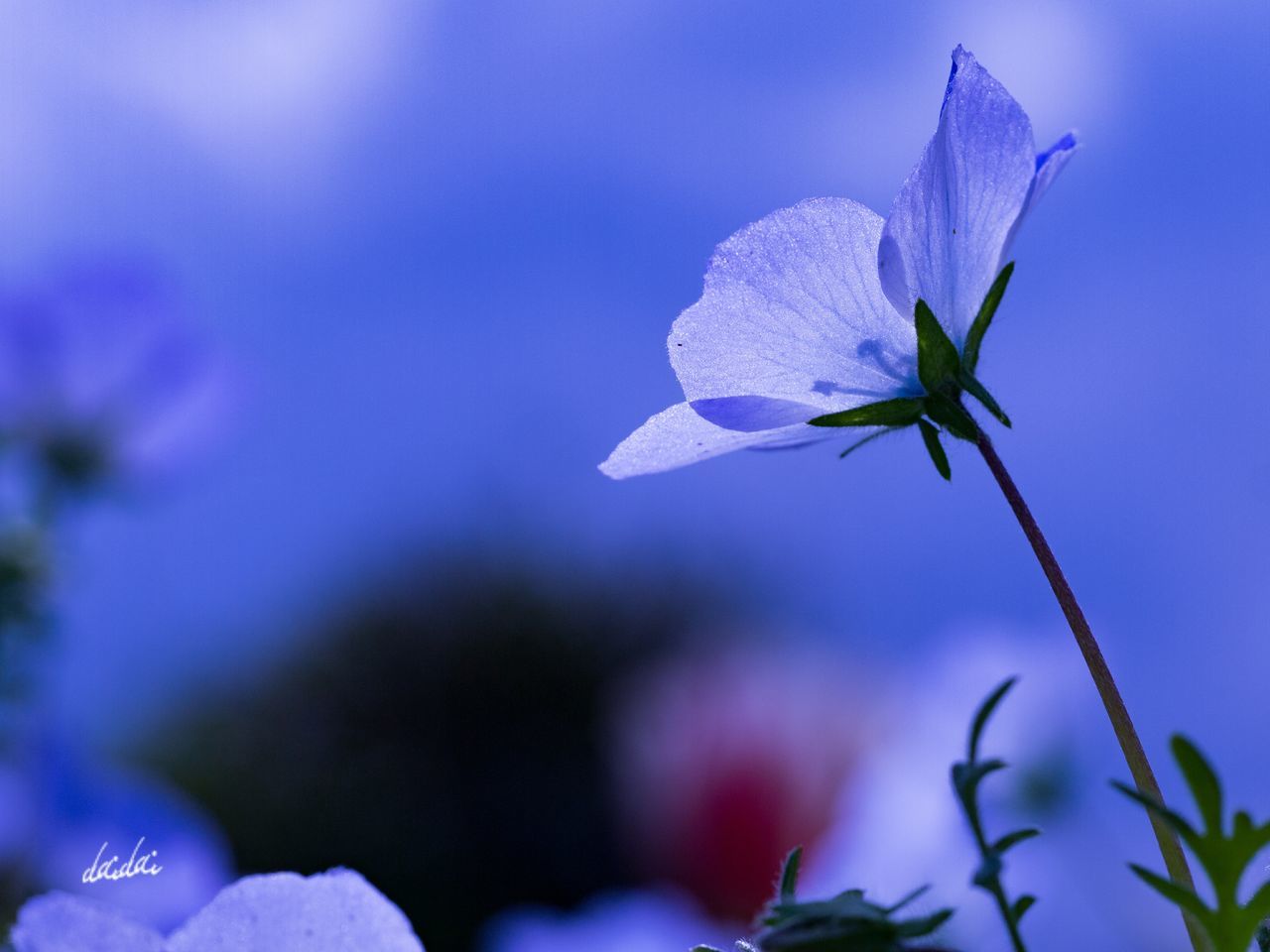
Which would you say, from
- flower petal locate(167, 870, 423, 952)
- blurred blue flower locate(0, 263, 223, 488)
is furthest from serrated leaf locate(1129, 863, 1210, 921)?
blurred blue flower locate(0, 263, 223, 488)

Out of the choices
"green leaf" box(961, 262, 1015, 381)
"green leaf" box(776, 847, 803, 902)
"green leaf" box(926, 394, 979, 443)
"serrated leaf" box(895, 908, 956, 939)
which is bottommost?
"serrated leaf" box(895, 908, 956, 939)

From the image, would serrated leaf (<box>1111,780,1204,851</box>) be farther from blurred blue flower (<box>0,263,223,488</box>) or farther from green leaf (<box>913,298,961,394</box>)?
blurred blue flower (<box>0,263,223,488</box>)

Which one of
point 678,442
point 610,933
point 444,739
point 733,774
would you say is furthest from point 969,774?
point 444,739

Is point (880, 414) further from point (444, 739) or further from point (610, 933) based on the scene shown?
point (444, 739)

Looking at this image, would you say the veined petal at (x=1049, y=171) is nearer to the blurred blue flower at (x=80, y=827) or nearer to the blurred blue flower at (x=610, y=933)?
the blurred blue flower at (x=610, y=933)

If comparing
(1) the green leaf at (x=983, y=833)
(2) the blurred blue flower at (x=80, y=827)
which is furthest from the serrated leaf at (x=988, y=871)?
(2) the blurred blue flower at (x=80, y=827)
